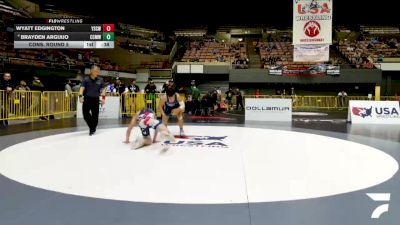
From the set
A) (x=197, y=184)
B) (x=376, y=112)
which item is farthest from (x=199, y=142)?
(x=376, y=112)

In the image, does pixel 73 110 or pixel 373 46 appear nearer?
pixel 73 110

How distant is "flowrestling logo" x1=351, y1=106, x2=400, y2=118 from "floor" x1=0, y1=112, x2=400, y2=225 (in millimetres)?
6111

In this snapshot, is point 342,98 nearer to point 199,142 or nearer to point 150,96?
point 150,96

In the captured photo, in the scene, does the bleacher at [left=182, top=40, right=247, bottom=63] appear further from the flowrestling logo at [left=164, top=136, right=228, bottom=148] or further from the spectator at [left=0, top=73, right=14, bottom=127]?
the flowrestling logo at [left=164, top=136, right=228, bottom=148]

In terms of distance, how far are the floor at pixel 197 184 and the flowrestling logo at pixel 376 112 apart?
6.11m

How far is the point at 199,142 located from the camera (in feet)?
19.4

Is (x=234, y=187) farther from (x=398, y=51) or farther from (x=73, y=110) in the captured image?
(x=398, y=51)

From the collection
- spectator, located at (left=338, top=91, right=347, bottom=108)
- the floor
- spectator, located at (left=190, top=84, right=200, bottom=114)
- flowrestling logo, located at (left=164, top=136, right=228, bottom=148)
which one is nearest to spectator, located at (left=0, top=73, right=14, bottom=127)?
the floor

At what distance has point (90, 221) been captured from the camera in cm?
228

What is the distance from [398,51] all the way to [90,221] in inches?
1281

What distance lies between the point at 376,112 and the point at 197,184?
994 centimetres

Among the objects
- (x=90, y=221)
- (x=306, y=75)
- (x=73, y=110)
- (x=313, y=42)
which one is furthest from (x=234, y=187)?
(x=306, y=75)

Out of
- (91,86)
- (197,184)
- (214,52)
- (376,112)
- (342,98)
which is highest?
(214,52)

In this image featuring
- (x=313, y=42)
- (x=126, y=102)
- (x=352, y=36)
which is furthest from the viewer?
(x=352, y=36)
